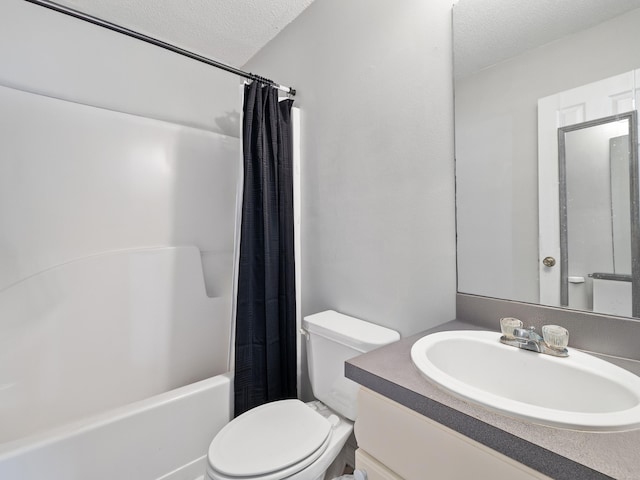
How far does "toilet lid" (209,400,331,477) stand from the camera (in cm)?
93

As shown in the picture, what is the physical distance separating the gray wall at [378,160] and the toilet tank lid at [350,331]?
0.06 meters

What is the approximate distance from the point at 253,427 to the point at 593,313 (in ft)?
3.83

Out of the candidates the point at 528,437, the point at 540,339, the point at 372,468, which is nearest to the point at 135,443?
the point at 372,468

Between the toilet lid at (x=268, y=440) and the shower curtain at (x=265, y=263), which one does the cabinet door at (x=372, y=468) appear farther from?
the shower curtain at (x=265, y=263)

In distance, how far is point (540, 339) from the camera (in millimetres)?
764

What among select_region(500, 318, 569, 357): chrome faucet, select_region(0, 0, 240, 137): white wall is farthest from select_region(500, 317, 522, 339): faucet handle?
select_region(0, 0, 240, 137): white wall

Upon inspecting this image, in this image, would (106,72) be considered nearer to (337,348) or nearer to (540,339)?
(337,348)

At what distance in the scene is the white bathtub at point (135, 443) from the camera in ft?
3.22

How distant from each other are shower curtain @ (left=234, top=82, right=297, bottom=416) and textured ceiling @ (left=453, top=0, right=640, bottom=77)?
92 centimetres

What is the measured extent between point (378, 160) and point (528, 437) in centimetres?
106

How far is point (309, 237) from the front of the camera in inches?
66.6

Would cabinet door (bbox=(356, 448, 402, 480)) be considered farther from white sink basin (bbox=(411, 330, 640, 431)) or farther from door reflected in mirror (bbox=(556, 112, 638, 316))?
door reflected in mirror (bbox=(556, 112, 638, 316))

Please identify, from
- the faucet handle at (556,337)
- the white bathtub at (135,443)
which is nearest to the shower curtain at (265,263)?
the white bathtub at (135,443)

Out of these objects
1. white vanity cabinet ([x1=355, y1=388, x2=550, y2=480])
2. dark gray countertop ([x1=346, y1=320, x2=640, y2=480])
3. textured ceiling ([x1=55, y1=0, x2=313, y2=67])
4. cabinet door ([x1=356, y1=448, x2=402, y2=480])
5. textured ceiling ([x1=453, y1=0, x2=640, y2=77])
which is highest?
textured ceiling ([x1=55, y1=0, x2=313, y2=67])
